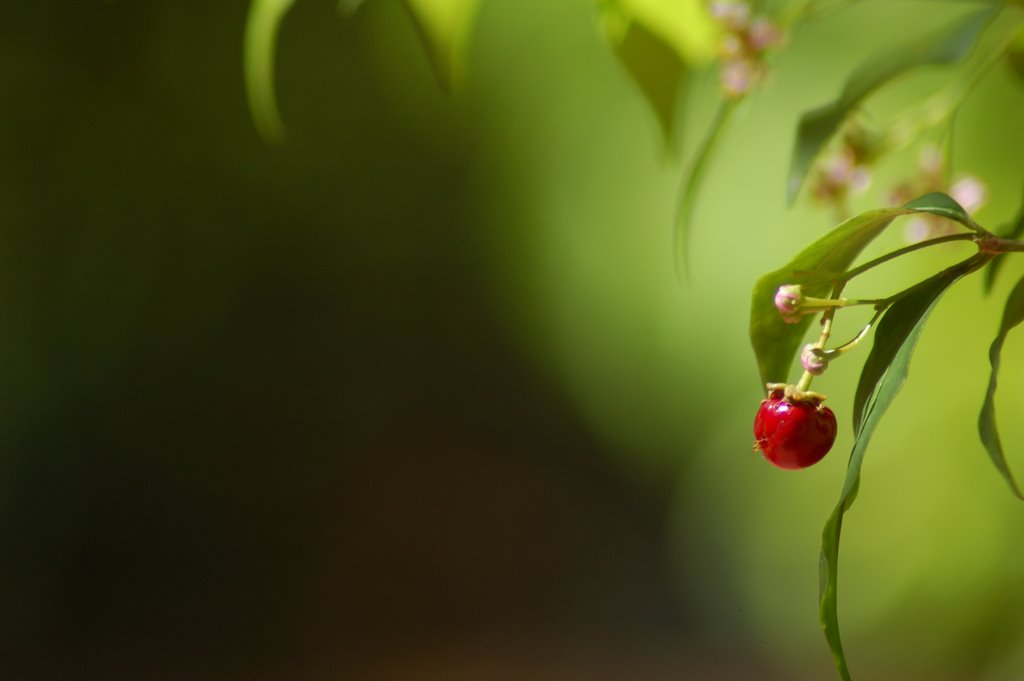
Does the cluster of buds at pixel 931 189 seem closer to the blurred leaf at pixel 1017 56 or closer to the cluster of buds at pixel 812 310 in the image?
the blurred leaf at pixel 1017 56

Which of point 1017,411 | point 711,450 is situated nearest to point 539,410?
point 711,450

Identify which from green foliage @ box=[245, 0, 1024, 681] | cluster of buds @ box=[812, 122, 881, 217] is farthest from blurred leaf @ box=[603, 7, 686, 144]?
cluster of buds @ box=[812, 122, 881, 217]

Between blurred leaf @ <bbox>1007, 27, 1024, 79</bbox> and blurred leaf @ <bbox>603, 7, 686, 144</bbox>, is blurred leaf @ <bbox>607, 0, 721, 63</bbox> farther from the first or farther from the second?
blurred leaf @ <bbox>1007, 27, 1024, 79</bbox>

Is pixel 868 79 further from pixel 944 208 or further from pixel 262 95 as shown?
pixel 262 95

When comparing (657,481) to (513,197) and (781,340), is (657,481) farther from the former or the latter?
(781,340)

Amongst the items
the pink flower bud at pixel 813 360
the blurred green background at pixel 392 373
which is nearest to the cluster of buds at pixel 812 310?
the pink flower bud at pixel 813 360

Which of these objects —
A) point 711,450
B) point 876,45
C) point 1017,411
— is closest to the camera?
point 1017,411

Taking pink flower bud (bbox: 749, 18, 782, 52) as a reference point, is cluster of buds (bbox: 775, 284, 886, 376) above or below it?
below
